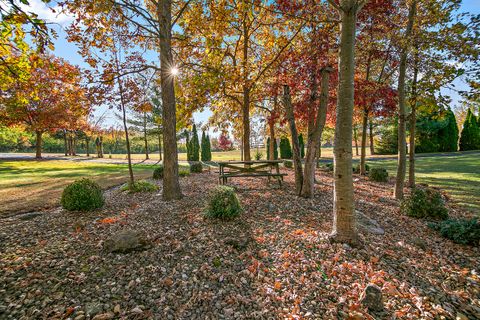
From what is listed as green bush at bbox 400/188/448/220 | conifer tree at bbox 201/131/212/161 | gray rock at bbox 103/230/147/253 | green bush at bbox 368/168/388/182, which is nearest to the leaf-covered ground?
gray rock at bbox 103/230/147/253

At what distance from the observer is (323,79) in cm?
570

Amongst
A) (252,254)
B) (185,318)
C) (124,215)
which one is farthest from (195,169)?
(185,318)

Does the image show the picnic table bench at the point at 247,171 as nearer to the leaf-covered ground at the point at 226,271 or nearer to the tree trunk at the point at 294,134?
the tree trunk at the point at 294,134

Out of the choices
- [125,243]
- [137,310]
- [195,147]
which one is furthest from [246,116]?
[195,147]

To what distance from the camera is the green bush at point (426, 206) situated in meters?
5.31

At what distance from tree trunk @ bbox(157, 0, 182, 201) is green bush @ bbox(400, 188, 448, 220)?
619cm

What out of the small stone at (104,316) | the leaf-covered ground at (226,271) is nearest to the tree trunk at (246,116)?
the leaf-covered ground at (226,271)

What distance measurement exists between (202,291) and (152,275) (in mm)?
761

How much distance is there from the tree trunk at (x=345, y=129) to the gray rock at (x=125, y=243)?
3211mm

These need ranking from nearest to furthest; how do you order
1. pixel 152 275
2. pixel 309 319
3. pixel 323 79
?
pixel 309 319 < pixel 152 275 < pixel 323 79

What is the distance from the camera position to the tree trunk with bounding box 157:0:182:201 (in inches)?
233

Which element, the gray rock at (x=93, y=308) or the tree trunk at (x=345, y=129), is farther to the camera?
the tree trunk at (x=345, y=129)

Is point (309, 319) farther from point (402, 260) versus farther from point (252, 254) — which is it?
point (402, 260)

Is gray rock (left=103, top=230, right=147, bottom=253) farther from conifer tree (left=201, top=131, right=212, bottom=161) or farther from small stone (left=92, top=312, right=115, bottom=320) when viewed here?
conifer tree (left=201, top=131, right=212, bottom=161)
